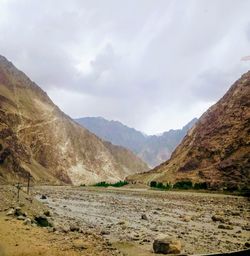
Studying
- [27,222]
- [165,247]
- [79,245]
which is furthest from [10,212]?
[165,247]

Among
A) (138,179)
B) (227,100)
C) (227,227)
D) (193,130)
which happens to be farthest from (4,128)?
(227,227)

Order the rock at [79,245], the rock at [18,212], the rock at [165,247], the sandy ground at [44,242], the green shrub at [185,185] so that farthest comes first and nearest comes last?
the green shrub at [185,185], the rock at [18,212], the rock at [79,245], the rock at [165,247], the sandy ground at [44,242]

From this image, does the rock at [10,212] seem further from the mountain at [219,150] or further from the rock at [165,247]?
the mountain at [219,150]

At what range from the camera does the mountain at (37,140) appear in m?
143

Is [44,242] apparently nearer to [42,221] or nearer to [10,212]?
[42,221]

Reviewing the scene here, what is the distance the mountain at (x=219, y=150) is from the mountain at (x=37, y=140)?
118 ft

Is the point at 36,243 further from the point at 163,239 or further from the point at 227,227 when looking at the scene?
the point at 227,227

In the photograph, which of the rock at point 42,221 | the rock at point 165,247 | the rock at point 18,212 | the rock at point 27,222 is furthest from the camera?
the rock at point 18,212

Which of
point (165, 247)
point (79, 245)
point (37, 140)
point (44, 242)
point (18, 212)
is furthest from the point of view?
point (37, 140)

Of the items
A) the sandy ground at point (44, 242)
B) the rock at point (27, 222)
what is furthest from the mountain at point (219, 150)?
the sandy ground at point (44, 242)

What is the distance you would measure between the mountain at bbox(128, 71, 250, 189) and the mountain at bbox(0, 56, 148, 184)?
36077 millimetres

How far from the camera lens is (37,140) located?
166 meters

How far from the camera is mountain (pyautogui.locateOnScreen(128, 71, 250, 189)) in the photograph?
322ft

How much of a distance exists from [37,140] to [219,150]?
75358 mm
